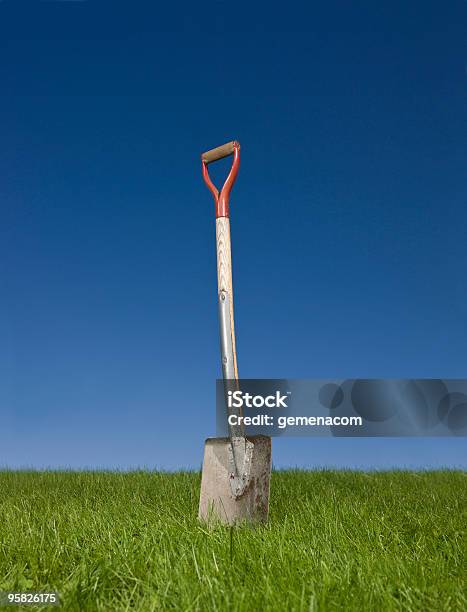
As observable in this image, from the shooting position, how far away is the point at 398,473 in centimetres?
977

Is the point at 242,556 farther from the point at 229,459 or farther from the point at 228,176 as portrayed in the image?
the point at 228,176

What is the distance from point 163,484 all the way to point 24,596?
4784mm

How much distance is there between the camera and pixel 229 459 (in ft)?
16.2

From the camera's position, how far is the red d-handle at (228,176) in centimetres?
532

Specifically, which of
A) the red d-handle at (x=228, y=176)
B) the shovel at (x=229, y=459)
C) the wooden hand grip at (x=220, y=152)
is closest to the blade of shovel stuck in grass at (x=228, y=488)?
the shovel at (x=229, y=459)

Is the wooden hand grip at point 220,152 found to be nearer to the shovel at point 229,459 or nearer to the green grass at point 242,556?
the shovel at point 229,459

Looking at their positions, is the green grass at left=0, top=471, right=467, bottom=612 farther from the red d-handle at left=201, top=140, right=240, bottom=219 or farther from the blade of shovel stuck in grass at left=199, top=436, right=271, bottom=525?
the red d-handle at left=201, top=140, right=240, bottom=219

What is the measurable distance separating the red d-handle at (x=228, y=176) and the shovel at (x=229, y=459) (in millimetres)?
12

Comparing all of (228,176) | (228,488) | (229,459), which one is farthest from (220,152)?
(228,488)

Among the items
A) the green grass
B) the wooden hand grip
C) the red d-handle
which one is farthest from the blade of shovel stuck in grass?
the wooden hand grip

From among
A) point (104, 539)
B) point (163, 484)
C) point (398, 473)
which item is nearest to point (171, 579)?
point (104, 539)

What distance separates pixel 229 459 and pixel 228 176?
2211 millimetres

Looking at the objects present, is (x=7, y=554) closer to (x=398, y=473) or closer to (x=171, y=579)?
(x=171, y=579)

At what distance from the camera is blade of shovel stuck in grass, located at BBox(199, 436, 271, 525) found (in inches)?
191
